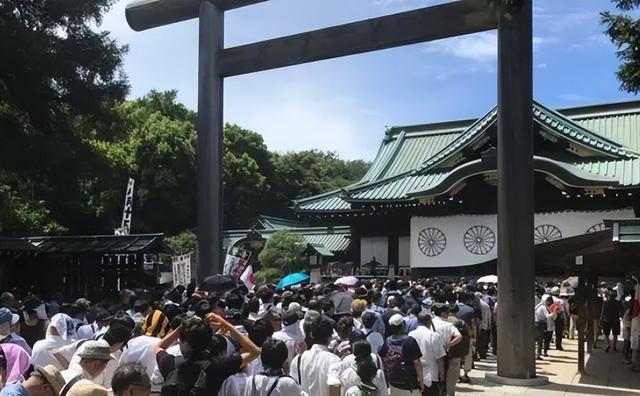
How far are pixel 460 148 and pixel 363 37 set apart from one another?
385 inches

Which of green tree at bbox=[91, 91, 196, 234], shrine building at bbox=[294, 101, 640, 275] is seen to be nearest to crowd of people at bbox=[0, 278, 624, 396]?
shrine building at bbox=[294, 101, 640, 275]

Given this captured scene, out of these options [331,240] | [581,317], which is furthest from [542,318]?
[331,240]

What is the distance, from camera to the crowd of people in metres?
4.20

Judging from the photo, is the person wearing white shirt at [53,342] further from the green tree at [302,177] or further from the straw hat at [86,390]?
the green tree at [302,177]

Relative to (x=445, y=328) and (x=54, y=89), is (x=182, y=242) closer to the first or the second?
(x=54, y=89)

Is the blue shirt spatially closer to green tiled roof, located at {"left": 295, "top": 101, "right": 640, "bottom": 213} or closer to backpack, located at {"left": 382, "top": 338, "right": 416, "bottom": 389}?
backpack, located at {"left": 382, "top": 338, "right": 416, "bottom": 389}

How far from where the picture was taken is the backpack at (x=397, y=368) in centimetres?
618

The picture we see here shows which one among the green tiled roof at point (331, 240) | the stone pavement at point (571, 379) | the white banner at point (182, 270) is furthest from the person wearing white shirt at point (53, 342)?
the green tiled roof at point (331, 240)

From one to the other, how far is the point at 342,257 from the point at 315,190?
87.6 ft

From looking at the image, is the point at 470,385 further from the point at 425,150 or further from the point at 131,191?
the point at 131,191

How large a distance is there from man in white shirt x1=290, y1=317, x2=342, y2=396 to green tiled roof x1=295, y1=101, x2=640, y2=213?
1457 cm

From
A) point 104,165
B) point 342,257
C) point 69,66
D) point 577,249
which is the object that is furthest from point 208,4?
point 342,257

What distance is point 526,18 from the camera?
1075 centimetres

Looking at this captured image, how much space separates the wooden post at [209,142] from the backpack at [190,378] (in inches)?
353
